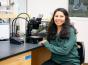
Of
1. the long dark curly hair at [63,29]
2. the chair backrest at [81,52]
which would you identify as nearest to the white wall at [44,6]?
the long dark curly hair at [63,29]

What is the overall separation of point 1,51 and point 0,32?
0.84m

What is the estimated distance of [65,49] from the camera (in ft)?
7.86

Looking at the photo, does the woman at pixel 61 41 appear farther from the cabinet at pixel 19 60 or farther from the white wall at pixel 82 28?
the white wall at pixel 82 28

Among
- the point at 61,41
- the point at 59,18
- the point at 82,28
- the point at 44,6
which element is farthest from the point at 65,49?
the point at 44,6

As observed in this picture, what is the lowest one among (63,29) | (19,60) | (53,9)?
(19,60)

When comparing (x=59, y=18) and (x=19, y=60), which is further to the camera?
(x=59, y=18)

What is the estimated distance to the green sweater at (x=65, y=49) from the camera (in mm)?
2408

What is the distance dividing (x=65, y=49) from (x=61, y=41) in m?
0.15

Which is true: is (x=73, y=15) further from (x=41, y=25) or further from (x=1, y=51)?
(x=1, y=51)

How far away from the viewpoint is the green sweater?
2408 millimetres

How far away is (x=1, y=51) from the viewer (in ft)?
7.09

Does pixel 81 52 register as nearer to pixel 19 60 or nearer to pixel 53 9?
pixel 19 60

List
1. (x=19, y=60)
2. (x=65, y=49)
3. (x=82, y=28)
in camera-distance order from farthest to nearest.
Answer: (x=82, y=28)
(x=65, y=49)
(x=19, y=60)

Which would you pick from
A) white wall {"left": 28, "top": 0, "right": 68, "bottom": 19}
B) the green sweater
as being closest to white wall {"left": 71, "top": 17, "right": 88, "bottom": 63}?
white wall {"left": 28, "top": 0, "right": 68, "bottom": 19}
